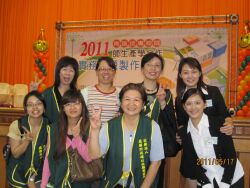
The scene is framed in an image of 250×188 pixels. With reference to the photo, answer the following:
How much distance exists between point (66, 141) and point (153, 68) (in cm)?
91

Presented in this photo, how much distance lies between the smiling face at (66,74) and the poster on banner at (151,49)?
8.87 feet

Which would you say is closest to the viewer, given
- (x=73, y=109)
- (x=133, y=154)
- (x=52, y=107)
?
(x=133, y=154)

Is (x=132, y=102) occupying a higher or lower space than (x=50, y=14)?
lower

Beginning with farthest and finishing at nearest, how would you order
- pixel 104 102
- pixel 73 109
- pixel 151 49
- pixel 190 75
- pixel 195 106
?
1. pixel 151 49
2. pixel 104 102
3. pixel 190 75
4. pixel 73 109
5. pixel 195 106

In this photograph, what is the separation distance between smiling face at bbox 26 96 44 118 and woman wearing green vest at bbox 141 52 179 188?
0.88 meters

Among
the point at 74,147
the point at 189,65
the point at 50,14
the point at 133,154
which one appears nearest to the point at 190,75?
the point at 189,65

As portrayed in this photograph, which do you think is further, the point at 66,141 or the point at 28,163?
the point at 28,163

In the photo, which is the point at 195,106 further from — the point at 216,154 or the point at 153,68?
the point at 153,68

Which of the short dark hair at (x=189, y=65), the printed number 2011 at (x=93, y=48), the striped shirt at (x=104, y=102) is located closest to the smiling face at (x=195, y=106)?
the short dark hair at (x=189, y=65)

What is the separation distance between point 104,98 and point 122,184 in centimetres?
79

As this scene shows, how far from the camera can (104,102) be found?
268cm

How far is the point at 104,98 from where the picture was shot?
269 centimetres

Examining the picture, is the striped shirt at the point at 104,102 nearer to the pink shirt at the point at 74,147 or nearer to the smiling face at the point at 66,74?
the smiling face at the point at 66,74

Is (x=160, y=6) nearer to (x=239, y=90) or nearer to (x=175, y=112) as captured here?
(x=239, y=90)
